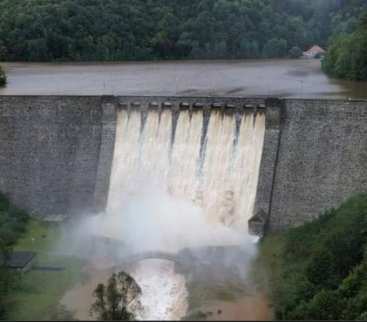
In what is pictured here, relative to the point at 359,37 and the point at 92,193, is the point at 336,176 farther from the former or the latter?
the point at 359,37

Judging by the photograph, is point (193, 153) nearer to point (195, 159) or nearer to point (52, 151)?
point (195, 159)

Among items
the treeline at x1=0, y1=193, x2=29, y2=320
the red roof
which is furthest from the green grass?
the red roof

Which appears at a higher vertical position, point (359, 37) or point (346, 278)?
point (359, 37)

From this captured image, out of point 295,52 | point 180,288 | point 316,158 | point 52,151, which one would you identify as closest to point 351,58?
point 295,52

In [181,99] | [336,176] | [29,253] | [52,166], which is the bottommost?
[29,253]

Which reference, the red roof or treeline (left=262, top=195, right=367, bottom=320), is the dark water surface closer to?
the red roof

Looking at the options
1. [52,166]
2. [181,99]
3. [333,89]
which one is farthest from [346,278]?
[333,89]

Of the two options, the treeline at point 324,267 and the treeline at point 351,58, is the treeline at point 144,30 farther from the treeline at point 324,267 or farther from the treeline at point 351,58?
the treeline at point 324,267
